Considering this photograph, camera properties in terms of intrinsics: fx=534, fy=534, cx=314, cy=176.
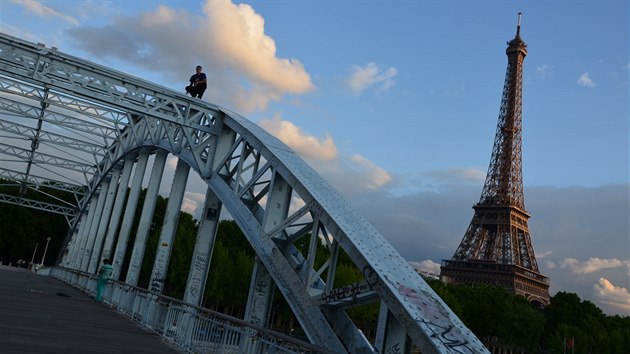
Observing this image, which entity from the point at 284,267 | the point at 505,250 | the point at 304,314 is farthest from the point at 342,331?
the point at 505,250

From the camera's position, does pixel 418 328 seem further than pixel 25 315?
No

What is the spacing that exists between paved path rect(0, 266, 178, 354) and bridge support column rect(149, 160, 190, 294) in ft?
3.84

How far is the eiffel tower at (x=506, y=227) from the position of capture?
71.2 metres

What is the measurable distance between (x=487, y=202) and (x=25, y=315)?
72.0 meters

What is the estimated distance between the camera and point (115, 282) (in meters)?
14.4

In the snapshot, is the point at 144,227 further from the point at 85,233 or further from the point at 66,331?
the point at 85,233

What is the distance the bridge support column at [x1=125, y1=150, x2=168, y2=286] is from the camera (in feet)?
48.0

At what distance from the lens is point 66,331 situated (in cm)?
838

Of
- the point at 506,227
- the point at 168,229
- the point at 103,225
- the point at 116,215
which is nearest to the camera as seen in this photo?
the point at 168,229

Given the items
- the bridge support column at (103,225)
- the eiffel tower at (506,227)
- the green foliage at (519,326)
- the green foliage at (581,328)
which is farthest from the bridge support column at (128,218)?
the eiffel tower at (506,227)

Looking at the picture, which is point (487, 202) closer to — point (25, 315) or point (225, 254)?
point (225, 254)

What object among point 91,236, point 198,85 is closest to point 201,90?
point 198,85

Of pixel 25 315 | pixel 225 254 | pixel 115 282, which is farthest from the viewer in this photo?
pixel 225 254

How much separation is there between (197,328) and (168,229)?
17.3ft
